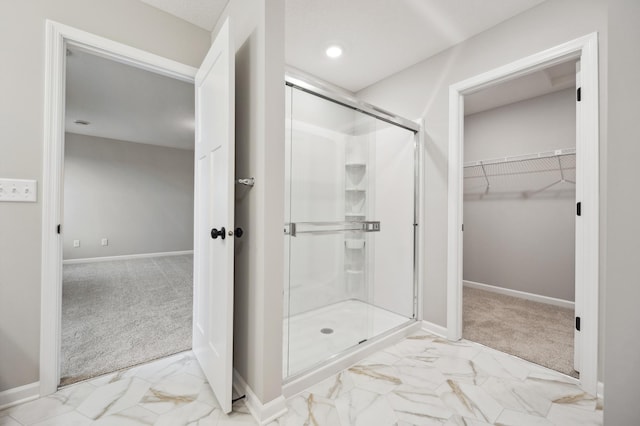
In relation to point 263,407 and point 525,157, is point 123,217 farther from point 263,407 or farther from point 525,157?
point 525,157

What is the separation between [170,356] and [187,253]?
205 inches

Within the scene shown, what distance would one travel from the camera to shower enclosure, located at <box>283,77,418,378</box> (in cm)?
197

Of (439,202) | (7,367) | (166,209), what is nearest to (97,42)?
(7,367)

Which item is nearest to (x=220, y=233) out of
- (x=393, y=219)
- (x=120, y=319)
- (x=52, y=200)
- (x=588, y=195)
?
(x=52, y=200)

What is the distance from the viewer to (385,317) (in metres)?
2.46

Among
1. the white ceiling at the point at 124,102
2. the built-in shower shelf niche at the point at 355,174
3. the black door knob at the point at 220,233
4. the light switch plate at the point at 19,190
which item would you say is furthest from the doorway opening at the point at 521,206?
the white ceiling at the point at 124,102

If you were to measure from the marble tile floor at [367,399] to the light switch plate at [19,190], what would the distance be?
107 cm

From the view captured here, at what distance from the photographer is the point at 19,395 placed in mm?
1411

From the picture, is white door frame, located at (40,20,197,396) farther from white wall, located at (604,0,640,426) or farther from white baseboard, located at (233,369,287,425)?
white wall, located at (604,0,640,426)

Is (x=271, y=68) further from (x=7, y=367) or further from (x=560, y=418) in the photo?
(x=560, y=418)

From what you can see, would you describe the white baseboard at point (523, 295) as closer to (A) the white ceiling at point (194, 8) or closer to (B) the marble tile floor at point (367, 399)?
(B) the marble tile floor at point (367, 399)

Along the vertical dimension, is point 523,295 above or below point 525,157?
below

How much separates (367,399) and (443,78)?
248 cm

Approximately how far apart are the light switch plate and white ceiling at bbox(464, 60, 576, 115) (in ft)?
11.1
